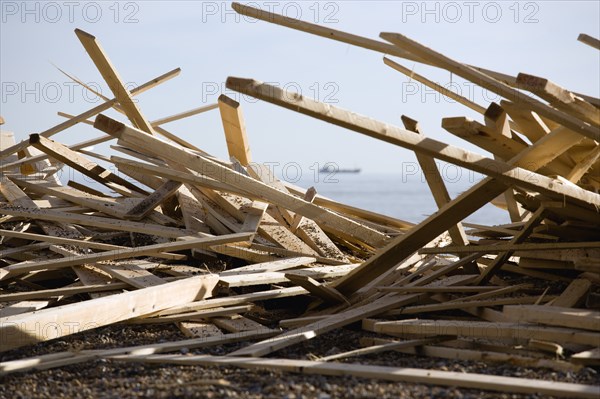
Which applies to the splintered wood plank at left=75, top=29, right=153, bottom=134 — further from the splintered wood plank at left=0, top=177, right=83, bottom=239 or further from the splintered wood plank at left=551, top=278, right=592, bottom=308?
the splintered wood plank at left=551, top=278, right=592, bottom=308

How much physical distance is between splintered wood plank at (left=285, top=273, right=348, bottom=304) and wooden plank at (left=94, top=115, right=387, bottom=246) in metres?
0.85

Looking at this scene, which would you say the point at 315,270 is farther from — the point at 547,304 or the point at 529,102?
the point at 529,102

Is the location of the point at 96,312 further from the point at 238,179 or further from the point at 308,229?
the point at 308,229

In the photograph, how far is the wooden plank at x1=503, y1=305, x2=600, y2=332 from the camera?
386cm

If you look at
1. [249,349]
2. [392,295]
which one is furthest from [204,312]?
[392,295]

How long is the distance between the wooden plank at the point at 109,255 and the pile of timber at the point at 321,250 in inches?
0.6

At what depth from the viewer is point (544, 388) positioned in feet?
10.7

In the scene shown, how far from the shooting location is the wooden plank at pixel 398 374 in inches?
128

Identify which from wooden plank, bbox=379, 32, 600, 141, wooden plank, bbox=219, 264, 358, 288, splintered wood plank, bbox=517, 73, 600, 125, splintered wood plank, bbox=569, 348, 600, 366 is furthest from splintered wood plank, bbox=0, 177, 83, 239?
splintered wood plank, bbox=569, 348, 600, 366

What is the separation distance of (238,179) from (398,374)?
7.89 feet

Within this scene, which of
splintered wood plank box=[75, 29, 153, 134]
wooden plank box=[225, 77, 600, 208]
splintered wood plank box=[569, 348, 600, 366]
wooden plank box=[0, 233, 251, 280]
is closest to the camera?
wooden plank box=[225, 77, 600, 208]

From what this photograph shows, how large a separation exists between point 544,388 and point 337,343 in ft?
4.55

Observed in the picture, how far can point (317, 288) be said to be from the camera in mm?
4957

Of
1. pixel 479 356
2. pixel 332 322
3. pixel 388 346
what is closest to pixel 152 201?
pixel 332 322
